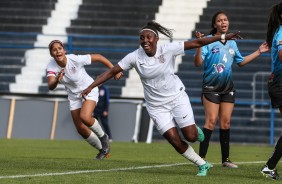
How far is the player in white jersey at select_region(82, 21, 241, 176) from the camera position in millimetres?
11133

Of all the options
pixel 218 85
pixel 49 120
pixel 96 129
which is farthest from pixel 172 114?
pixel 49 120

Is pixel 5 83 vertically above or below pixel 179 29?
below

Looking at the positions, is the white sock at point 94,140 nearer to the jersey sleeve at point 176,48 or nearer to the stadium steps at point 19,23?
the jersey sleeve at point 176,48

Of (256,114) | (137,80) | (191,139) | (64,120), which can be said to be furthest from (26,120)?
(191,139)

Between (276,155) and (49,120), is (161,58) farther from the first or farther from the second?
(49,120)

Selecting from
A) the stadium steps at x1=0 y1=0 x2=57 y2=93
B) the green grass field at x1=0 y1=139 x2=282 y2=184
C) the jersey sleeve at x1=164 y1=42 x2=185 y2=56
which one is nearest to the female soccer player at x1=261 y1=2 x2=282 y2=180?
the green grass field at x1=0 y1=139 x2=282 y2=184

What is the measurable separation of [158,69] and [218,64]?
7.45ft

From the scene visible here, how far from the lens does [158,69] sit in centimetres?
1118

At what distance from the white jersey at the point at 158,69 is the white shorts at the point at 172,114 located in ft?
0.22

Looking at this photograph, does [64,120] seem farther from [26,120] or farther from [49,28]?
[49,28]

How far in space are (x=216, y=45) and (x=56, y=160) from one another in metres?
2.83

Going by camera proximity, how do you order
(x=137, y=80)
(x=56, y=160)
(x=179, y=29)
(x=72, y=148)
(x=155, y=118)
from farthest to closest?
(x=179, y=29) < (x=137, y=80) < (x=72, y=148) < (x=56, y=160) < (x=155, y=118)

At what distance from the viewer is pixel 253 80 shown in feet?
83.4

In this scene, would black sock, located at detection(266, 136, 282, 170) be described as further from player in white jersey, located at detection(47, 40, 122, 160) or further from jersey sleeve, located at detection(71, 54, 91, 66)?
jersey sleeve, located at detection(71, 54, 91, 66)
